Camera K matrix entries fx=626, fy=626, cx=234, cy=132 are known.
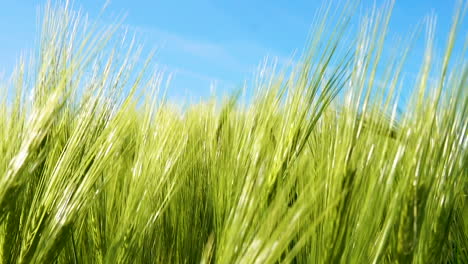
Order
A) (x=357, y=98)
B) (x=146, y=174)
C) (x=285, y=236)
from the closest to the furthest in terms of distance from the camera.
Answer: (x=285, y=236), (x=357, y=98), (x=146, y=174)

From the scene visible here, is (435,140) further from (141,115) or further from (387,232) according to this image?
(141,115)

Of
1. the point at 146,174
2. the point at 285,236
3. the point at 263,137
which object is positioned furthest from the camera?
the point at 146,174

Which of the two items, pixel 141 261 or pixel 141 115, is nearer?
pixel 141 261

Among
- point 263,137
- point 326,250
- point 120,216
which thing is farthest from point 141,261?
point 326,250

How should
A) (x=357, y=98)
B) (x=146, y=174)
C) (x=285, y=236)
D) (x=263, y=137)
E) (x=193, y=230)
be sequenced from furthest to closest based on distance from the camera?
1. (x=193, y=230)
2. (x=146, y=174)
3. (x=263, y=137)
4. (x=357, y=98)
5. (x=285, y=236)

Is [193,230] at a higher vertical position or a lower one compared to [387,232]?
lower

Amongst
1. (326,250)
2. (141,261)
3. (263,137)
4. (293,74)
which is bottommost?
(141,261)

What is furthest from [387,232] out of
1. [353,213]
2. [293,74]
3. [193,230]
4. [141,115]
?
[141,115]

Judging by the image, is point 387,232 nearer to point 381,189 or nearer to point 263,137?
point 381,189

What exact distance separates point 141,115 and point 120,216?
489 mm

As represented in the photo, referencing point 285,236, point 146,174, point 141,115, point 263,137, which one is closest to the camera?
point 285,236

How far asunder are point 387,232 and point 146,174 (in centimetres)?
47

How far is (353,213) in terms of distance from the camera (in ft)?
2.23

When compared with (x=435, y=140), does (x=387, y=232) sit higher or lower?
lower
